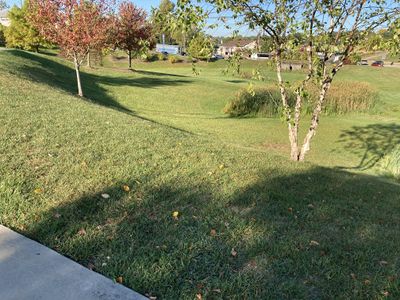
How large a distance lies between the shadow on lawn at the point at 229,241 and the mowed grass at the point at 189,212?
0.01 metres

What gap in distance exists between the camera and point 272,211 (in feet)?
12.5

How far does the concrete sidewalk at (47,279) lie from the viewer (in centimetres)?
225

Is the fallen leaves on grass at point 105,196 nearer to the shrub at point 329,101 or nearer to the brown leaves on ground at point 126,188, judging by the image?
the brown leaves on ground at point 126,188

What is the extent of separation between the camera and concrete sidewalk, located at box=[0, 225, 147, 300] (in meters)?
2.25

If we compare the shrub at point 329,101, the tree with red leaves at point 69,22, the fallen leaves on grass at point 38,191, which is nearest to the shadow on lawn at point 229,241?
the fallen leaves on grass at point 38,191

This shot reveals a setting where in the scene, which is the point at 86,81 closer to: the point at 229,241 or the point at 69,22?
the point at 69,22

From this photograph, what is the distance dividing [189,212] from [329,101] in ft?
56.1

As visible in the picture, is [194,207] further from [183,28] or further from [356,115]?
[356,115]

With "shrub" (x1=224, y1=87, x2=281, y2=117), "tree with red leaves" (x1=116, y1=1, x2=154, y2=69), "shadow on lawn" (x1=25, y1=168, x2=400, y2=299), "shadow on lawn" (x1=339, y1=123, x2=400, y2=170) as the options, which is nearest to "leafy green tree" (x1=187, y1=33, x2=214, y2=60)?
"shadow on lawn" (x1=25, y1=168, x2=400, y2=299)

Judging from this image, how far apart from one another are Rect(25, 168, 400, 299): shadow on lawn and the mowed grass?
0.01 m

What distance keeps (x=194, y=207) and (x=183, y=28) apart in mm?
3319

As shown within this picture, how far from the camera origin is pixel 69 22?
13.1 metres

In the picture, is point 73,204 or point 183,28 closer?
point 73,204

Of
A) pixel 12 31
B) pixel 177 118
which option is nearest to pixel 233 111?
pixel 177 118
